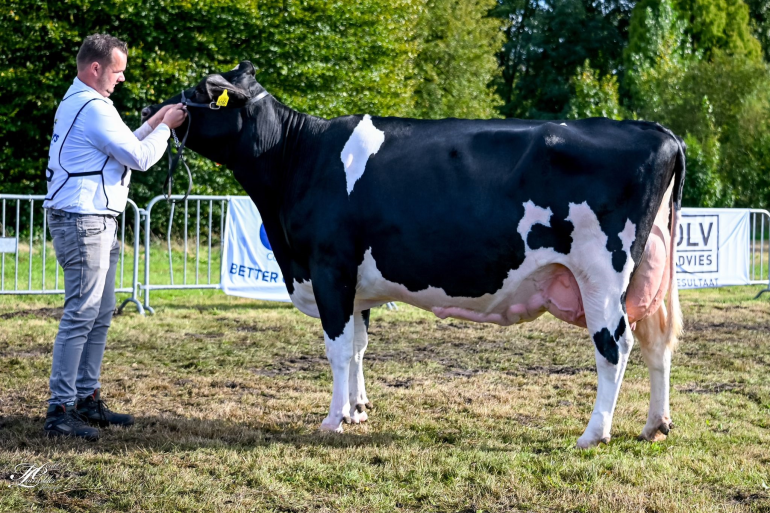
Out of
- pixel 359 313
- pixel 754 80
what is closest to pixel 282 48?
pixel 359 313

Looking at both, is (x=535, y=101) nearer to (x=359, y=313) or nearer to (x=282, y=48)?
(x=282, y=48)

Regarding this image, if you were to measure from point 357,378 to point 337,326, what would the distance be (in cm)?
54

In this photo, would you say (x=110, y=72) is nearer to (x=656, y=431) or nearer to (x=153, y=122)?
(x=153, y=122)

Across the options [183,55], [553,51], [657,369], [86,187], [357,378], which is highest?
[553,51]

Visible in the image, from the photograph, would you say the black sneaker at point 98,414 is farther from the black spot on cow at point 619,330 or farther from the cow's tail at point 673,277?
the cow's tail at point 673,277

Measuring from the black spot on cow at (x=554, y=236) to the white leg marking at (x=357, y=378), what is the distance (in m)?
1.38

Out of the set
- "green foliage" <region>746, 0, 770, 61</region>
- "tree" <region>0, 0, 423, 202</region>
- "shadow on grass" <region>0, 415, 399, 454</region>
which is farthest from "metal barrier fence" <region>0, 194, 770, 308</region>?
"green foliage" <region>746, 0, 770, 61</region>

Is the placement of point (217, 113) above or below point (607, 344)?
above

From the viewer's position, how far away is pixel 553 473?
163 inches

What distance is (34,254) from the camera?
591 inches

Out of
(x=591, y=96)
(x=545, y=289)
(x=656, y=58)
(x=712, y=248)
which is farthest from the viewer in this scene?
(x=656, y=58)

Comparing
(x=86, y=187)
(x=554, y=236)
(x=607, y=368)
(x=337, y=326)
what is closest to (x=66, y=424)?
(x=86, y=187)

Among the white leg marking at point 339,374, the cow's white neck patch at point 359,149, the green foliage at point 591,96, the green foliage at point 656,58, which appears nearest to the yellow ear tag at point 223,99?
the cow's white neck patch at point 359,149

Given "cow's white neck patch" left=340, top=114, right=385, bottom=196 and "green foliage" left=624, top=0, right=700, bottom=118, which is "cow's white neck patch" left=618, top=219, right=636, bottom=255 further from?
"green foliage" left=624, top=0, right=700, bottom=118
